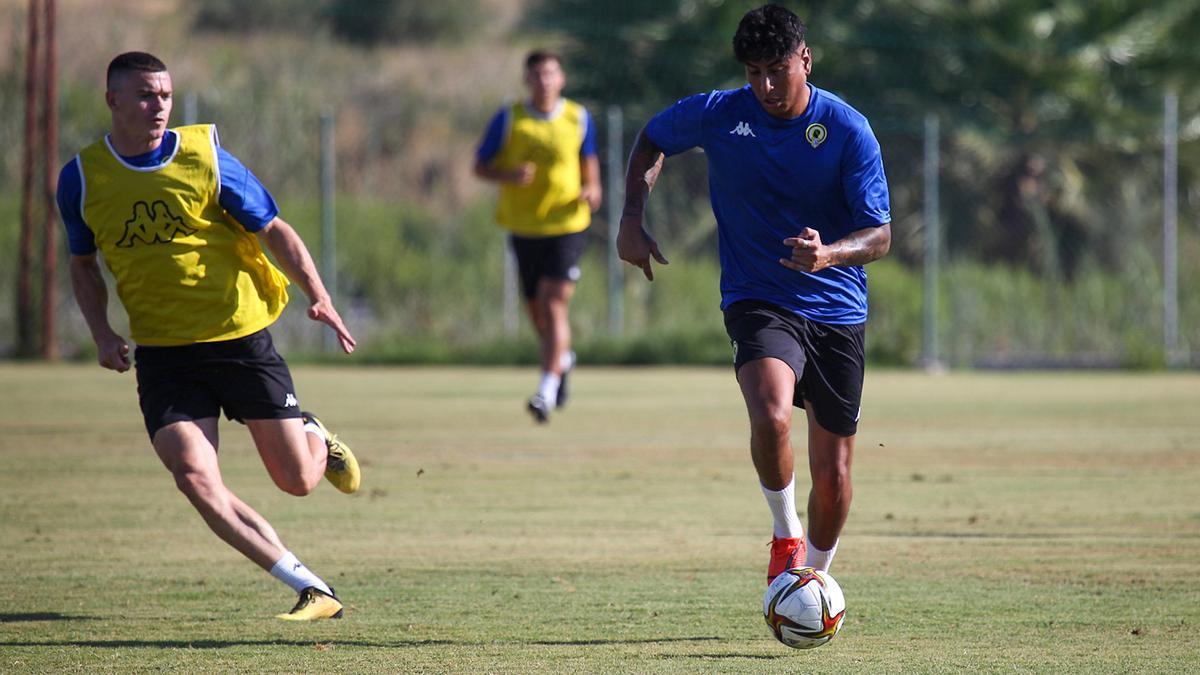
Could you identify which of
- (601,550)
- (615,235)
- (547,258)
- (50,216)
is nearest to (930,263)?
(615,235)

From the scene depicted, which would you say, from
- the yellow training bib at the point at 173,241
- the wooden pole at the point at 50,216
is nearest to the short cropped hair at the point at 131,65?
the yellow training bib at the point at 173,241

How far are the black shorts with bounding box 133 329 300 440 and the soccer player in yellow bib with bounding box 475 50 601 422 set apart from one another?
23.7ft

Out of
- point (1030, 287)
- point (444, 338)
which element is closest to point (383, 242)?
point (444, 338)

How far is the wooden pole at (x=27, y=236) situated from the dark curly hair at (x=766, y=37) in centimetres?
1641

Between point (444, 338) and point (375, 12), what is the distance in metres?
39.3

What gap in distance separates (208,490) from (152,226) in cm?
102

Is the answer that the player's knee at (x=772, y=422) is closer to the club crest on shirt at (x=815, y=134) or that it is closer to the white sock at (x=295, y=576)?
the club crest on shirt at (x=815, y=134)

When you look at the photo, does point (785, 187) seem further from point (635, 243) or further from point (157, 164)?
point (157, 164)

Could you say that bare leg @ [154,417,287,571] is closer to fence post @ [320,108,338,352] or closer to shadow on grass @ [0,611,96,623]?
shadow on grass @ [0,611,96,623]

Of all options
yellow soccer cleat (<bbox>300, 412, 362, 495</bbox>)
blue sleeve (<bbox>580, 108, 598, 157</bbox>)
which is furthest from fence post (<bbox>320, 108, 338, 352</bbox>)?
yellow soccer cleat (<bbox>300, 412, 362, 495</bbox>)

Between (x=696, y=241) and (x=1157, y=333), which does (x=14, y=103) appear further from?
(x=1157, y=333)

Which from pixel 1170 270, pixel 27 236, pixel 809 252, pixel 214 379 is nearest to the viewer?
pixel 809 252

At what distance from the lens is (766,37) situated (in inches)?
244

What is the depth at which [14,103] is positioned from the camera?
96.0ft
